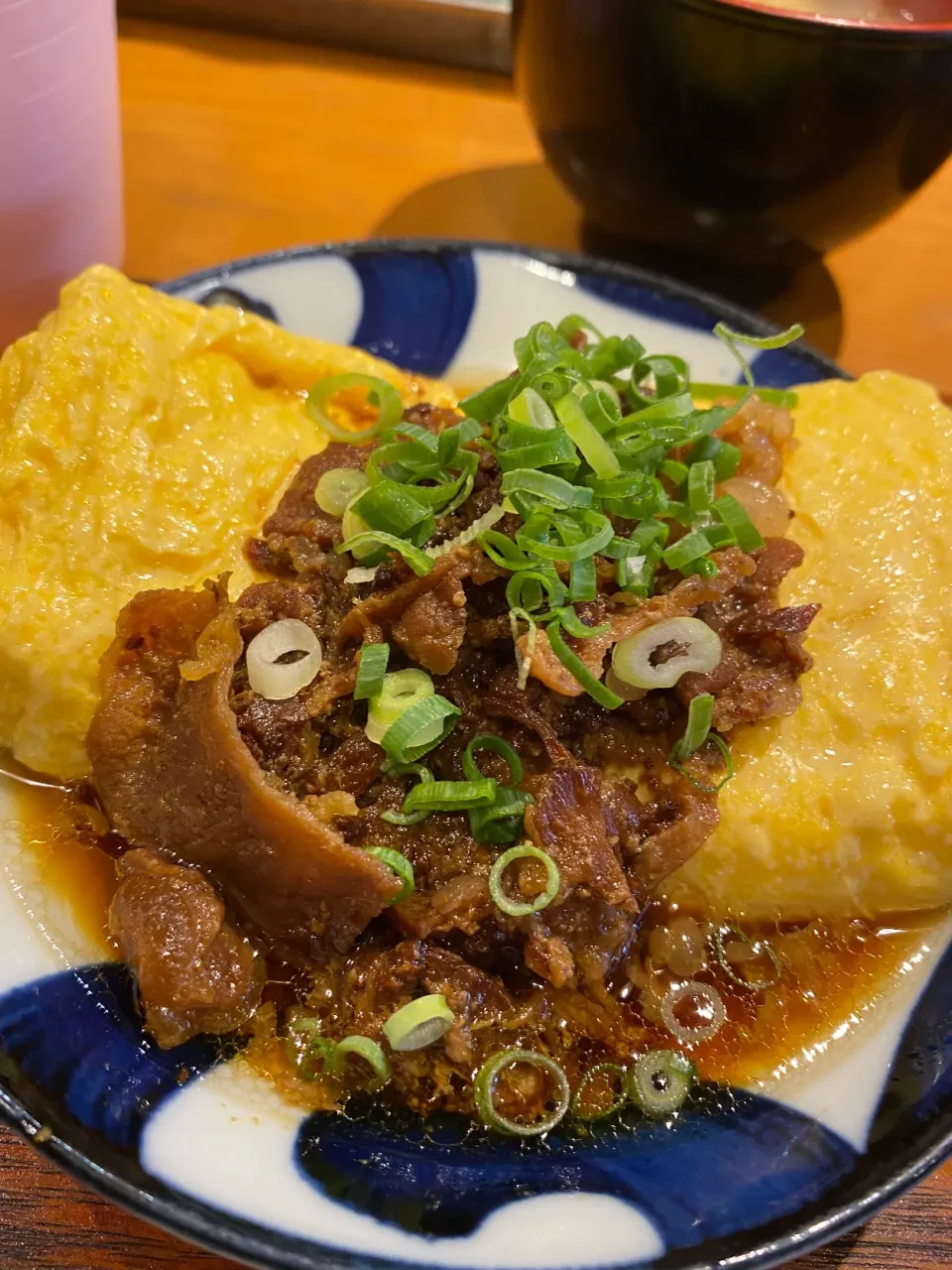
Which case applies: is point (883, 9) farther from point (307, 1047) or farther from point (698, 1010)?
point (307, 1047)

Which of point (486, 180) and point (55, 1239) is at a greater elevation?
point (486, 180)

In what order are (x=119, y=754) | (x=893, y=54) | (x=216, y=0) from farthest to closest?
(x=216, y=0) → (x=893, y=54) → (x=119, y=754)

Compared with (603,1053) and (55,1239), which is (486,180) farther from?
(55,1239)

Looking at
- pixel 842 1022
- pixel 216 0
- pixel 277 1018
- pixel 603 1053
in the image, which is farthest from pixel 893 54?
pixel 216 0

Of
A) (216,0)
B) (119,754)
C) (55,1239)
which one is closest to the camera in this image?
(55,1239)

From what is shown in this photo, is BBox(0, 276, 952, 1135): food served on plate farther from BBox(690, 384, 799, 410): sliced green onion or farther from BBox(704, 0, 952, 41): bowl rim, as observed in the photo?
BBox(704, 0, 952, 41): bowl rim

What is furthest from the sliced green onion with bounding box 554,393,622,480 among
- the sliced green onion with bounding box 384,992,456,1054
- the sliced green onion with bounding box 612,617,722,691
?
the sliced green onion with bounding box 384,992,456,1054
